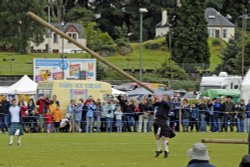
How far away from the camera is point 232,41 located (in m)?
76.9

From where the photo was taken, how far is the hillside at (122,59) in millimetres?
74425

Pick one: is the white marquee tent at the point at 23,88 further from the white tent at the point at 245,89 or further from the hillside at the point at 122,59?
the hillside at the point at 122,59

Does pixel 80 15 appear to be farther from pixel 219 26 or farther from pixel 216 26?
pixel 219 26

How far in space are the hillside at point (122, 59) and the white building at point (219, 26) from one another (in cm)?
549

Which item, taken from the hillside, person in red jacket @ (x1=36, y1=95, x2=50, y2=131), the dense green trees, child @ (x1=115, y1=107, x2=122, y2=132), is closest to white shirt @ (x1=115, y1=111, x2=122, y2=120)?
child @ (x1=115, y1=107, x2=122, y2=132)

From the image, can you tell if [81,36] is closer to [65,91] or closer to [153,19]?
[153,19]

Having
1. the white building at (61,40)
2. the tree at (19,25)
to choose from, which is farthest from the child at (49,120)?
the white building at (61,40)

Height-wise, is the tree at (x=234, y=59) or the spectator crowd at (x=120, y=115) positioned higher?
the tree at (x=234, y=59)

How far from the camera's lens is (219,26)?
350 ft

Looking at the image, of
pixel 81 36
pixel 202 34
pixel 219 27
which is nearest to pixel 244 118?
pixel 202 34

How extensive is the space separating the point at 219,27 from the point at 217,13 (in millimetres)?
2524

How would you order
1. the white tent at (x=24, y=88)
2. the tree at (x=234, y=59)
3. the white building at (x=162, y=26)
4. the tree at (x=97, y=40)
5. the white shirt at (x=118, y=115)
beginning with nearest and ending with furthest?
the white shirt at (x=118, y=115) < the white tent at (x=24, y=88) < the tree at (x=234, y=59) < the tree at (x=97, y=40) < the white building at (x=162, y=26)

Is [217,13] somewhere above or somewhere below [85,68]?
above

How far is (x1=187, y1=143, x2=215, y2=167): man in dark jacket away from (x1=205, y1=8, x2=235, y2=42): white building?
9722 centimetres
